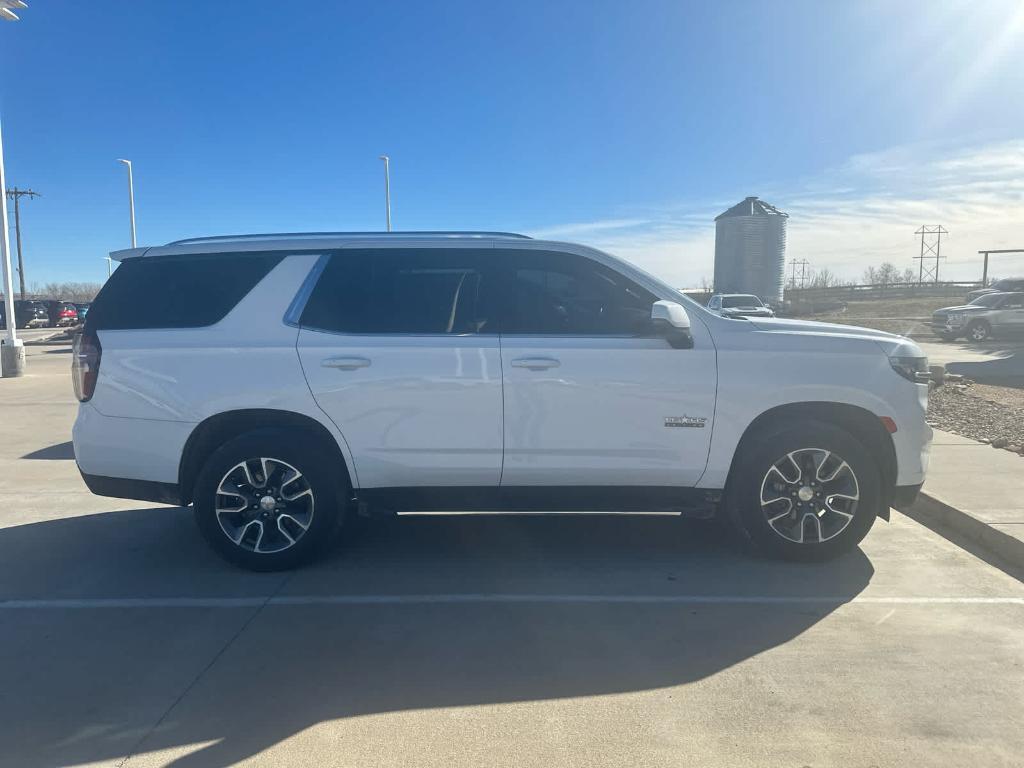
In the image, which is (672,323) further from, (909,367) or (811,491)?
(909,367)

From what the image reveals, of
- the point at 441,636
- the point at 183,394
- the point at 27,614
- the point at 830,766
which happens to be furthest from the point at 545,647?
the point at 27,614

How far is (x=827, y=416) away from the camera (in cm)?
454

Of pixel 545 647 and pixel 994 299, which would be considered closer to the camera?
pixel 545 647

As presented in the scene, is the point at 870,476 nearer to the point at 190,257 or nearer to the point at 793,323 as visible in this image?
the point at 793,323

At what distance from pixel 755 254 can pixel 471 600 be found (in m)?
55.8

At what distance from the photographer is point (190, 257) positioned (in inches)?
181

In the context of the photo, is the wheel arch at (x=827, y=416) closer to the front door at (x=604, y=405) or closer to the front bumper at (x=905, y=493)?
the front bumper at (x=905, y=493)

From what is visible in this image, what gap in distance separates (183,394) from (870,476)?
412 cm

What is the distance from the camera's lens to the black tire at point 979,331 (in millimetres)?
23484

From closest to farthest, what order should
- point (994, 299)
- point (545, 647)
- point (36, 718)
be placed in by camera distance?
point (36, 718), point (545, 647), point (994, 299)

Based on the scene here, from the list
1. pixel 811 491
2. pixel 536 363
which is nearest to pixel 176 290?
pixel 536 363

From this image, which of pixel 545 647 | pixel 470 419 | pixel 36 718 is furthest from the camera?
pixel 470 419

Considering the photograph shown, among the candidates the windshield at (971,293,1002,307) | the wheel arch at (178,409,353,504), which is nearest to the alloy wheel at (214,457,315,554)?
the wheel arch at (178,409,353,504)

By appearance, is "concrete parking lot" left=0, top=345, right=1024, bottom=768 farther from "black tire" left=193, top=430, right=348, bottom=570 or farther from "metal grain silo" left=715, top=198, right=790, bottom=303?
"metal grain silo" left=715, top=198, right=790, bottom=303
